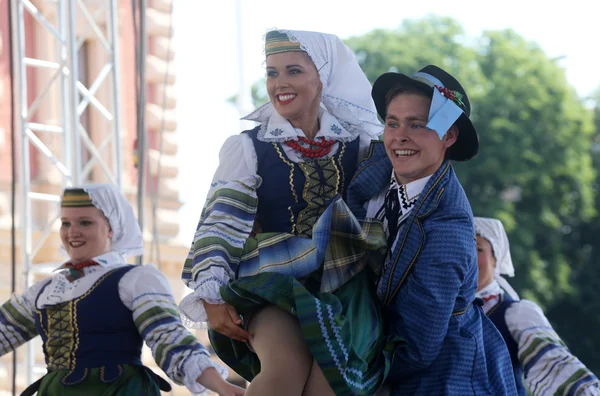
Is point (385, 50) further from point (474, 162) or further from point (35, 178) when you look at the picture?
point (35, 178)

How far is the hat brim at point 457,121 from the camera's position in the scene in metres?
3.33

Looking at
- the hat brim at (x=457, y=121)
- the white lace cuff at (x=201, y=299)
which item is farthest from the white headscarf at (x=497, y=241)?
the white lace cuff at (x=201, y=299)

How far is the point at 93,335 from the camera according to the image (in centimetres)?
416

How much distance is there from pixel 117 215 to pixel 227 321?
4.79 ft

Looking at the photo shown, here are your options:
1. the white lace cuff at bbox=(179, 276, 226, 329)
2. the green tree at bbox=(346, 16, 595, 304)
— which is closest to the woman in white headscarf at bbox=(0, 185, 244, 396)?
the white lace cuff at bbox=(179, 276, 226, 329)

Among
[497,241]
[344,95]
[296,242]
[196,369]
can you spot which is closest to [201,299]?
[296,242]

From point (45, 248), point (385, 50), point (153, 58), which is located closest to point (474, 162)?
point (385, 50)

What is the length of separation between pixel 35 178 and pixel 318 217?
8.51m

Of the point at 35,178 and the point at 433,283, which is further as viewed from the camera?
the point at 35,178

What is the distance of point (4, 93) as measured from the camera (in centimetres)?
1114

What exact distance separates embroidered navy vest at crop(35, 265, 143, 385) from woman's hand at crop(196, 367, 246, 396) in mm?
408

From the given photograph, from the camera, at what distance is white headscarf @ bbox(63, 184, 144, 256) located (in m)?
4.45

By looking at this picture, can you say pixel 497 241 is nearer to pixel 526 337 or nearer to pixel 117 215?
pixel 526 337

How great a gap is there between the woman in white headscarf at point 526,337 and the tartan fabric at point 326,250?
4.13 feet
